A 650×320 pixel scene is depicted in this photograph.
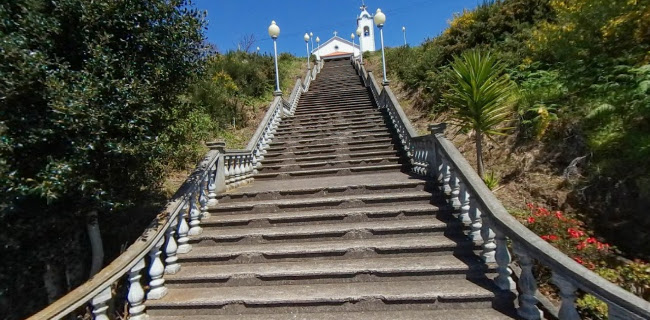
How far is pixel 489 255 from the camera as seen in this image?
129 inches

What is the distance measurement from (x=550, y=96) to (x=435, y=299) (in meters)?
5.38

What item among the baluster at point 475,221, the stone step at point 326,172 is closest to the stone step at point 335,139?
the stone step at point 326,172

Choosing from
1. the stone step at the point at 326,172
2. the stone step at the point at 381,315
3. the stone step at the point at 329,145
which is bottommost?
the stone step at the point at 381,315

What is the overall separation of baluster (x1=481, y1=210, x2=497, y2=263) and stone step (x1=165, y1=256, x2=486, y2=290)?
0.11 metres

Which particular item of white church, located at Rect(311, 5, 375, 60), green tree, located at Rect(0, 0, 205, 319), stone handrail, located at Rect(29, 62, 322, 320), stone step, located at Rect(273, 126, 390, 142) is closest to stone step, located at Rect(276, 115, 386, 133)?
stone step, located at Rect(273, 126, 390, 142)

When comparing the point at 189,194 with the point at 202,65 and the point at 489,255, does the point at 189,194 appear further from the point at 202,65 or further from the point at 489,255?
the point at 489,255

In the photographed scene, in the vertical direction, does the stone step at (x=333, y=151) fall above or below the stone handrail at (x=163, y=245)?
above

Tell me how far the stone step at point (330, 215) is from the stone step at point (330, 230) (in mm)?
88

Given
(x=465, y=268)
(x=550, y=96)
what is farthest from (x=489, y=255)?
(x=550, y=96)

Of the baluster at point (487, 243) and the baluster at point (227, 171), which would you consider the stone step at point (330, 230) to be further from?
the baluster at point (227, 171)

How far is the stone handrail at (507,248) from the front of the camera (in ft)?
6.60

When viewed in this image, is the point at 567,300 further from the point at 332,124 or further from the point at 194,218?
the point at 332,124

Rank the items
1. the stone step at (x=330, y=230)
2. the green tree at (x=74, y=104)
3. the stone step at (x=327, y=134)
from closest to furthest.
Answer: the green tree at (x=74, y=104)
the stone step at (x=330, y=230)
the stone step at (x=327, y=134)

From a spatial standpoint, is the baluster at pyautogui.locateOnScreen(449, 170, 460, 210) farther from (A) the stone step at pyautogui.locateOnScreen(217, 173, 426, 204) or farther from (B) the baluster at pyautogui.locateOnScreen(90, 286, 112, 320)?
(B) the baluster at pyautogui.locateOnScreen(90, 286, 112, 320)
